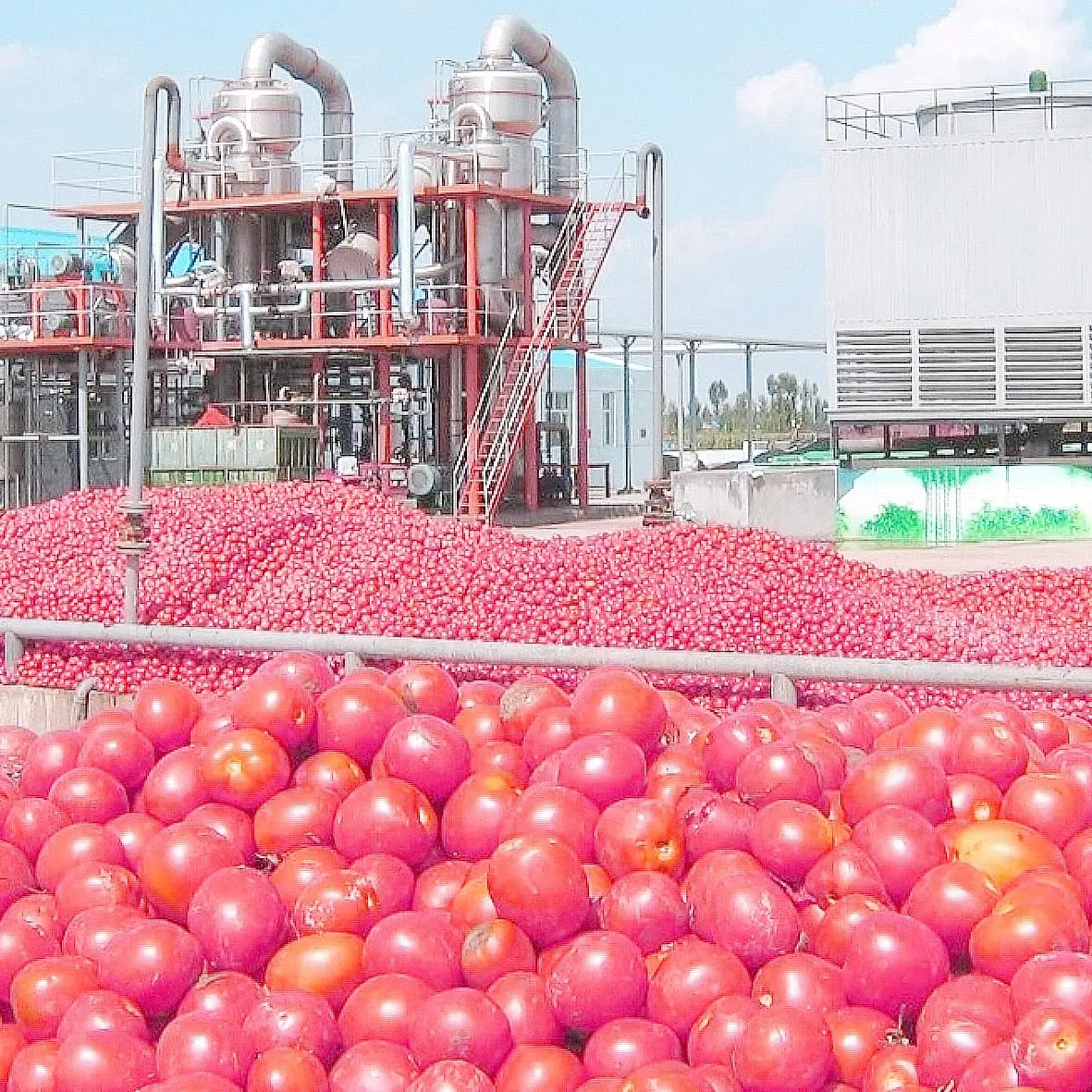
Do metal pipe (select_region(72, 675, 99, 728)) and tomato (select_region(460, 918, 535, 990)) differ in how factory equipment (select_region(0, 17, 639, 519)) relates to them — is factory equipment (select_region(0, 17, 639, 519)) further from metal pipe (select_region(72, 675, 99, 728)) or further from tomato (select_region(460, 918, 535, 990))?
tomato (select_region(460, 918, 535, 990))

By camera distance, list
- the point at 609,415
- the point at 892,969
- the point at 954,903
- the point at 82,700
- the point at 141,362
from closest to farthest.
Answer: the point at 892,969 → the point at 954,903 → the point at 82,700 → the point at 141,362 → the point at 609,415

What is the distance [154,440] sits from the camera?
29.5 m

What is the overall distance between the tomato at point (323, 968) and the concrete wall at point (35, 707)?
5288 mm

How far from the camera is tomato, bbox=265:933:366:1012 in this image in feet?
12.4

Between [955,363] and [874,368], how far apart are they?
1131 mm

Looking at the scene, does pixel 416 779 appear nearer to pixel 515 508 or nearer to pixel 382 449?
pixel 382 449

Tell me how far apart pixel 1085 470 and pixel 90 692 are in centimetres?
1843

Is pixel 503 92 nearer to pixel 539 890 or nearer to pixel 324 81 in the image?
pixel 324 81

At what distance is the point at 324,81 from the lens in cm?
3428

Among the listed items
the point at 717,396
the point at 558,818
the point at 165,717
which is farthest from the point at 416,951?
the point at 717,396

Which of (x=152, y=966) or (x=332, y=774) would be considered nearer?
(x=152, y=966)

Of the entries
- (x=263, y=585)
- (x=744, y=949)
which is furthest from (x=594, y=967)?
(x=263, y=585)

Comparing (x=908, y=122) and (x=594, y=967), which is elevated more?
(x=908, y=122)

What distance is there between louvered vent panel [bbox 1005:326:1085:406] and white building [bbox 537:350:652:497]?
23.9m
